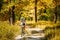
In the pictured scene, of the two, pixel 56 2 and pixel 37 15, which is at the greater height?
pixel 56 2

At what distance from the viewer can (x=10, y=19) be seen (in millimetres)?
18672

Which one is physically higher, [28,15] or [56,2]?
[56,2]

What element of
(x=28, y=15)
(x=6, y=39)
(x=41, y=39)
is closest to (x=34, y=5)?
(x=28, y=15)

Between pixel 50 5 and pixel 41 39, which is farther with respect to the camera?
pixel 50 5

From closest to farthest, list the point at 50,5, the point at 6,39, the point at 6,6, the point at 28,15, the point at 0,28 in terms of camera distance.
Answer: the point at 6,39
the point at 0,28
the point at 6,6
the point at 50,5
the point at 28,15

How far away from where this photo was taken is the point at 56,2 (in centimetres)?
1977

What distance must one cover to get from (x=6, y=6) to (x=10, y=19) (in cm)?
242

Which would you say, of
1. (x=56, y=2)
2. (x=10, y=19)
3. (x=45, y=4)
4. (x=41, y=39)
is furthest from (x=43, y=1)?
(x=41, y=39)

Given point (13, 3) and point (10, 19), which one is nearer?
point (13, 3)

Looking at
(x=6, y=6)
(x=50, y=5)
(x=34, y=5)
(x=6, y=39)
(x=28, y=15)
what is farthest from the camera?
(x=28, y=15)

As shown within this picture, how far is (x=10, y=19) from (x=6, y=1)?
2.52 meters

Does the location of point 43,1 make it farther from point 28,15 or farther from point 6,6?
point 6,6

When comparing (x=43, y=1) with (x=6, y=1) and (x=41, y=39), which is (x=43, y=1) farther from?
(x=41, y=39)

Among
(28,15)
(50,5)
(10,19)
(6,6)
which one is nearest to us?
(6,6)
